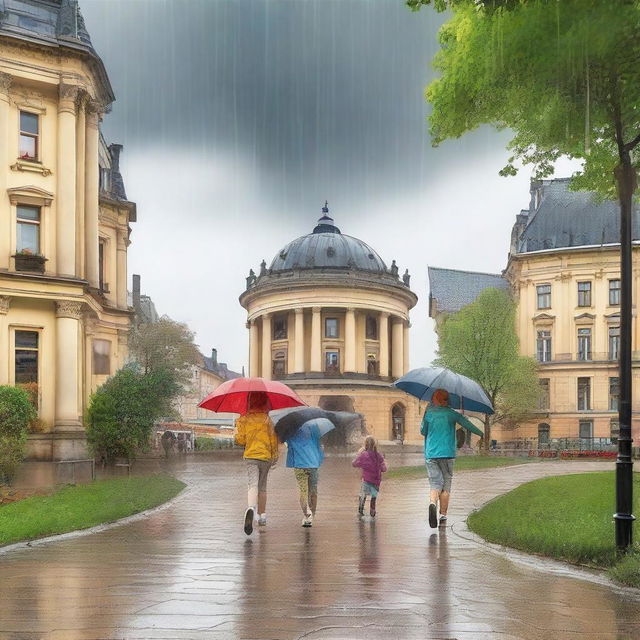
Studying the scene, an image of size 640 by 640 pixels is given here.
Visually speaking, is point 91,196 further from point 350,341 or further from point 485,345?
point 350,341

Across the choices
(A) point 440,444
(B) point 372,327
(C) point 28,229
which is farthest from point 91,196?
(B) point 372,327

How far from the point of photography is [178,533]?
13.1 metres

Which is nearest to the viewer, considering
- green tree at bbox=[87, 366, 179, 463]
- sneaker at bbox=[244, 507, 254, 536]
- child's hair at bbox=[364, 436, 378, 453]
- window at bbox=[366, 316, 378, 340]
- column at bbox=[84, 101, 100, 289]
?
sneaker at bbox=[244, 507, 254, 536]

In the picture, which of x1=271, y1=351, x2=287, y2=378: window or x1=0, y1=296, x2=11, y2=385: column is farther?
x1=271, y1=351, x2=287, y2=378: window

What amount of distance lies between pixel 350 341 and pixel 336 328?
10.8 ft

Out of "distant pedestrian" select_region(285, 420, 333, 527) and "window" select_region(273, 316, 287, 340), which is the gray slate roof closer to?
"distant pedestrian" select_region(285, 420, 333, 527)

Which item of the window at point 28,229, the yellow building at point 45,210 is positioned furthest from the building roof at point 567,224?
the window at point 28,229

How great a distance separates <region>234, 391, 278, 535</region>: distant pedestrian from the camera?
12.9 metres

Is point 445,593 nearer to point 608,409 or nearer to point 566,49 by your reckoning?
point 566,49

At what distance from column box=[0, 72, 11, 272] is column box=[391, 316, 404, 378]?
236ft

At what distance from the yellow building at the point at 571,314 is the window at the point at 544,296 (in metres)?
0.08

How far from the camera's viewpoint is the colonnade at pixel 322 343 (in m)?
93.8

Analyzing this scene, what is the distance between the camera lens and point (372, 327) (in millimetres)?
98125

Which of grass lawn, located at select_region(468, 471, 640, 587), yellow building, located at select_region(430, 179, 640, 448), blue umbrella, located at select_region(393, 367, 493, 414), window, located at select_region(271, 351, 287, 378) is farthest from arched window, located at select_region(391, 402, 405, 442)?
blue umbrella, located at select_region(393, 367, 493, 414)
